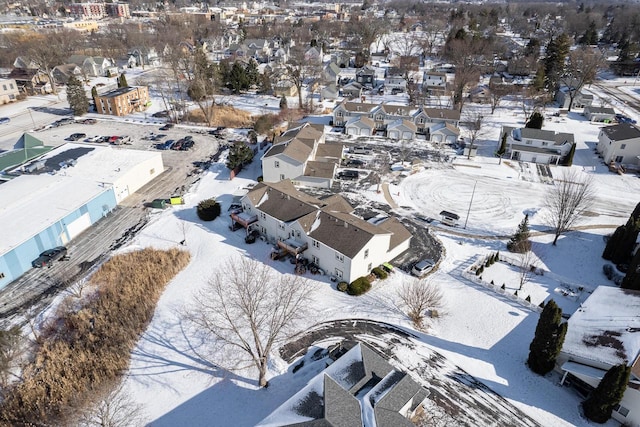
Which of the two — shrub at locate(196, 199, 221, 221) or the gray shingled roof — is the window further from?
the gray shingled roof

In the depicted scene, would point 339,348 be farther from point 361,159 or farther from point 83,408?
point 361,159

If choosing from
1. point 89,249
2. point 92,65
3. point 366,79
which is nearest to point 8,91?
point 92,65

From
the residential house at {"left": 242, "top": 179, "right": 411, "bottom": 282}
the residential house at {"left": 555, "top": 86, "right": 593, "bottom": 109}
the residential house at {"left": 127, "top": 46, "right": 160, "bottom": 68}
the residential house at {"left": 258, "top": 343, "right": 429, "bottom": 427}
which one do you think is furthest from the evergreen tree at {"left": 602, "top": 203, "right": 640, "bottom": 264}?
the residential house at {"left": 127, "top": 46, "right": 160, "bottom": 68}

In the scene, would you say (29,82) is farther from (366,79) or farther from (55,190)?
(366,79)

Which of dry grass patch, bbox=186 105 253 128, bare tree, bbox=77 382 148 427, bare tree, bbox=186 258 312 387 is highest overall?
dry grass patch, bbox=186 105 253 128

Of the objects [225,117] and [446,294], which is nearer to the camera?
[446,294]

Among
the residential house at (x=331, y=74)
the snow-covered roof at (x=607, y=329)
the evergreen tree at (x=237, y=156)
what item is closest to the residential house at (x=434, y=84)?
the residential house at (x=331, y=74)

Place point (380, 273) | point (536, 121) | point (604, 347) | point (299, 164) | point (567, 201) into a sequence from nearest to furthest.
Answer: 1. point (604, 347)
2. point (380, 273)
3. point (567, 201)
4. point (299, 164)
5. point (536, 121)
